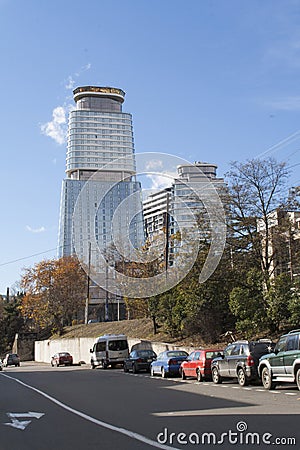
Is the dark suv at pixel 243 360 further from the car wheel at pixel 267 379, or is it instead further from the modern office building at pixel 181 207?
the modern office building at pixel 181 207

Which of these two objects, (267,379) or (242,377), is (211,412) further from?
(242,377)

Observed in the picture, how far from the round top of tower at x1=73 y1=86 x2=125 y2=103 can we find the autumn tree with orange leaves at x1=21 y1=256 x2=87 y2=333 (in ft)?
385

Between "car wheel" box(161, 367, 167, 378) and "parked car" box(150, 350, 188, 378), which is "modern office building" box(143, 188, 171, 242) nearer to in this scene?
"parked car" box(150, 350, 188, 378)

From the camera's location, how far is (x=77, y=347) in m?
57.8

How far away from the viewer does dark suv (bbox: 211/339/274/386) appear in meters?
19.8

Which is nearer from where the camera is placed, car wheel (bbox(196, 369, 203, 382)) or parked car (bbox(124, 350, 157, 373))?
car wheel (bbox(196, 369, 203, 382))

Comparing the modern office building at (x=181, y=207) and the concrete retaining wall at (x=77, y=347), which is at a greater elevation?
the modern office building at (x=181, y=207)

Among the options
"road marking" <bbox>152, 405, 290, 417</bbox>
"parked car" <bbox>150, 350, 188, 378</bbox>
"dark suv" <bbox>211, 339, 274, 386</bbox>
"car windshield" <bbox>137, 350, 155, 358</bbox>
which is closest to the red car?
"dark suv" <bbox>211, 339, 274, 386</bbox>

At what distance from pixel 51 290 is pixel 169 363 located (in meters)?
44.1

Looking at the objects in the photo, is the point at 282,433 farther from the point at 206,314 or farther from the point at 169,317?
the point at 169,317

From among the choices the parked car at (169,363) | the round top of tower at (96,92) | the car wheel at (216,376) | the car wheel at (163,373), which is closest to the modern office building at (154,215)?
the parked car at (169,363)

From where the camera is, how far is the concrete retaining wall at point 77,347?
39.6 meters

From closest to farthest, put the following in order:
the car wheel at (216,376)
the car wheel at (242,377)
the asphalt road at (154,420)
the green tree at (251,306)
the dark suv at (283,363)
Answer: the asphalt road at (154,420) < the dark suv at (283,363) < the car wheel at (242,377) < the car wheel at (216,376) < the green tree at (251,306)

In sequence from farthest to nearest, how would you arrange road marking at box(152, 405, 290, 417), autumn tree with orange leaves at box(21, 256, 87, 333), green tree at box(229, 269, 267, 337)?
autumn tree with orange leaves at box(21, 256, 87, 333), green tree at box(229, 269, 267, 337), road marking at box(152, 405, 290, 417)
